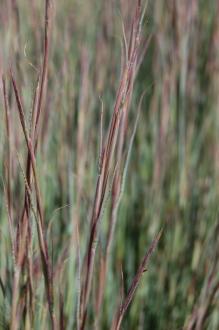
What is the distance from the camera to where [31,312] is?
599mm

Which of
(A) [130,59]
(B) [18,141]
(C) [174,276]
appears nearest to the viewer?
(A) [130,59]

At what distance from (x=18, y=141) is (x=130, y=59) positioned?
37 cm

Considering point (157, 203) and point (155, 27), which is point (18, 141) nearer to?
point (157, 203)

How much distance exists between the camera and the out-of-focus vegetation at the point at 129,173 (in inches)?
29.7

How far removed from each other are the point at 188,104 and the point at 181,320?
0.53m

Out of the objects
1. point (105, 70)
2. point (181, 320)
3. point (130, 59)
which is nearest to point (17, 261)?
point (130, 59)

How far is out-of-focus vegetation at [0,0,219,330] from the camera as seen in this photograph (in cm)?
76

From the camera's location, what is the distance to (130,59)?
19.9 inches

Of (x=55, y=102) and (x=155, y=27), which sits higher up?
(x=155, y=27)

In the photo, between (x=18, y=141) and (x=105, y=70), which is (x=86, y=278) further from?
(x=105, y=70)

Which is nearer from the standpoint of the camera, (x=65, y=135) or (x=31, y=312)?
(x=31, y=312)

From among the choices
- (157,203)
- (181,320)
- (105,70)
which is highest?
(105,70)

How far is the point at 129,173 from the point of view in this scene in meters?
1.14

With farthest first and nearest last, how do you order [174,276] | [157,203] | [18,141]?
[157,203]
[174,276]
[18,141]
